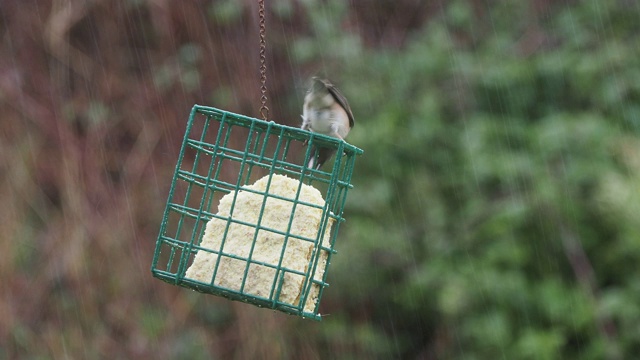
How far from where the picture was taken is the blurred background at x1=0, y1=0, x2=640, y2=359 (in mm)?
6281

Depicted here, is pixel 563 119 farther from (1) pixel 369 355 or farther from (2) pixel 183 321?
(2) pixel 183 321

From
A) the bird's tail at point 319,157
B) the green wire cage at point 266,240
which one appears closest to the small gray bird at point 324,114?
the bird's tail at point 319,157

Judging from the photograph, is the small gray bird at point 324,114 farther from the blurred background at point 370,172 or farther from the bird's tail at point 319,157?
the blurred background at point 370,172

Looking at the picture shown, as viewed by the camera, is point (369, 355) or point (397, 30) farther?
point (397, 30)

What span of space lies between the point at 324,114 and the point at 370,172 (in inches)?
130

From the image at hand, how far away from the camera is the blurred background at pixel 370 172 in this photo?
6281 millimetres

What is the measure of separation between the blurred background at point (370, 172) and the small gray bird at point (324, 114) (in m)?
2.77

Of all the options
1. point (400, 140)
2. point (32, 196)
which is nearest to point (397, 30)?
point (400, 140)

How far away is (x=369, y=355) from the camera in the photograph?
6.79 metres

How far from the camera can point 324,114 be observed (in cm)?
367

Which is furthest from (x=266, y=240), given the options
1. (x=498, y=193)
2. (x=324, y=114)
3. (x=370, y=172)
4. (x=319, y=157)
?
(x=498, y=193)

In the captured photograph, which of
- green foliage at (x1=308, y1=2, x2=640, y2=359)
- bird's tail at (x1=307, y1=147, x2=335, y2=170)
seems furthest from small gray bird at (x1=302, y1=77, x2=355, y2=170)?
green foliage at (x1=308, y1=2, x2=640, y2=359)

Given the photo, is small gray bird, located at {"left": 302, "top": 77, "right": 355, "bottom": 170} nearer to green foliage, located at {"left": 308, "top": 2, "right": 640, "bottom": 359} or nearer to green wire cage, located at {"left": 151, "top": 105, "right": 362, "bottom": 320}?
green wire cage, located at {"left": 151, "top": 105, "right": 362, "bottom": 320}

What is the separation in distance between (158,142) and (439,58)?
2.55m
